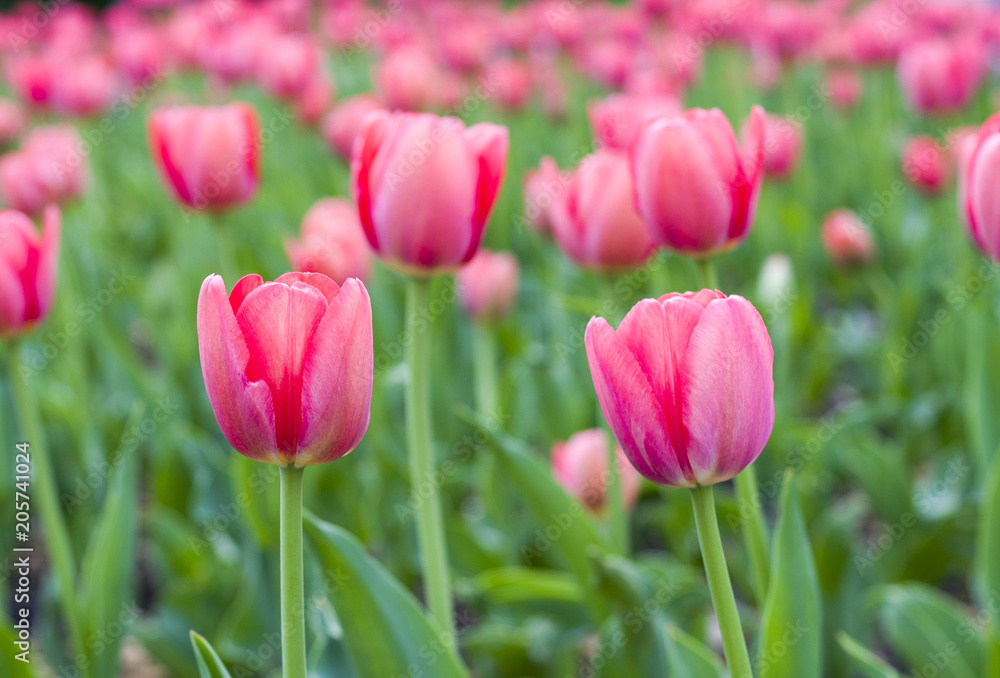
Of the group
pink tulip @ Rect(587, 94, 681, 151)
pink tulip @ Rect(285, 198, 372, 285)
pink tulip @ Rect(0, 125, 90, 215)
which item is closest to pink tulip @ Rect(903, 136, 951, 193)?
pink tulip @ Rect(587, 94, 681, 151)

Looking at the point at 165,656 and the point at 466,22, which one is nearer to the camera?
the point at 165,656

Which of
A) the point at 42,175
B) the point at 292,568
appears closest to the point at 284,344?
the point at 292,568

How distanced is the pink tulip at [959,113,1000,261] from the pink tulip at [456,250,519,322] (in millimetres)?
961

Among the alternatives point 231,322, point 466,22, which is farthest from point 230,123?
point 466,22

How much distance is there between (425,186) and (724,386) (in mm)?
383

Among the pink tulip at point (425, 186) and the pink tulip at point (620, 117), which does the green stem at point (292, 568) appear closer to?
the pink tulip at point (425, 186)

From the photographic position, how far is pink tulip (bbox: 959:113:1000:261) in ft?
2.90

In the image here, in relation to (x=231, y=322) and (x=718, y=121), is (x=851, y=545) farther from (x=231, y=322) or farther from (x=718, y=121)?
(x=231, y=322)

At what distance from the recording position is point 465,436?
1764mm

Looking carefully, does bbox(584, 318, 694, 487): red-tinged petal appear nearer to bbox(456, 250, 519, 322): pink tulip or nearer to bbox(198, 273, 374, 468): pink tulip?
bbox(198, 273, 374, 468): pink tulip

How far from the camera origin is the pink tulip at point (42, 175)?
6.68 feet

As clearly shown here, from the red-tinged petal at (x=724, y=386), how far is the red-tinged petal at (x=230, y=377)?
258 millimetres

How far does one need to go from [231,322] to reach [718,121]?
1.65ft

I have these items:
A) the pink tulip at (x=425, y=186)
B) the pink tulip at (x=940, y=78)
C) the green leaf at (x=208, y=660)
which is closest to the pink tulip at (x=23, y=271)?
the pink tulip at (x=425, y=186)
